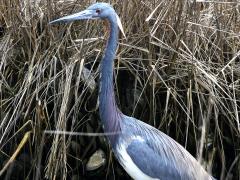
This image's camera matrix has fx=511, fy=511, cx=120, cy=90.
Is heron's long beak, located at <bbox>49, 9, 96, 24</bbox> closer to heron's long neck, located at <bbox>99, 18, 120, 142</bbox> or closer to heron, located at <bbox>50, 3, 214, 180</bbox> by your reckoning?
heron's long neck, located at <bbox>99, 18, 120, 142</bbox>

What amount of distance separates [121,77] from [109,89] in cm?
57

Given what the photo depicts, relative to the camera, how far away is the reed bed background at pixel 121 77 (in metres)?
3.29

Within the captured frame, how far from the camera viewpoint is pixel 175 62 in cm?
340

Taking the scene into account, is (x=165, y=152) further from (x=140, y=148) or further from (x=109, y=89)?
(x=109, y=89)

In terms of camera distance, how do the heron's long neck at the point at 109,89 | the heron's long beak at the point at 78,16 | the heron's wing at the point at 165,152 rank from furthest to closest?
1. the heron's wing at the point at 165,152
2. the heron's long neck at the point at 109,89
3. the heron's long beak at the point at 78,16

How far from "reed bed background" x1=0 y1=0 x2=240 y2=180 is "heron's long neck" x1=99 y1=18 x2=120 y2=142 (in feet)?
0.80

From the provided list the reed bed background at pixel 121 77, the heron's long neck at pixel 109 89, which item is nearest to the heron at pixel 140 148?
the heron's long neck at pixel 109 89

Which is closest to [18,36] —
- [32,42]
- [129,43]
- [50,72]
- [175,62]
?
[32,42]

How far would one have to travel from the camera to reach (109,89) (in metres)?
3.02

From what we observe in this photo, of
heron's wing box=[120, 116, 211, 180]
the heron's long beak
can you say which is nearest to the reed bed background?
heron's wing box=[120, 116, 211, 180]

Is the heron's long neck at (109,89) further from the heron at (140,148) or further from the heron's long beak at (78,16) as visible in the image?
the heron's long beak at (78,16)

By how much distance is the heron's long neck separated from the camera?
2.95m

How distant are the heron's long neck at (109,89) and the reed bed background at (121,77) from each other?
25cm

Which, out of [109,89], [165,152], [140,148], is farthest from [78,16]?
[165,152]
